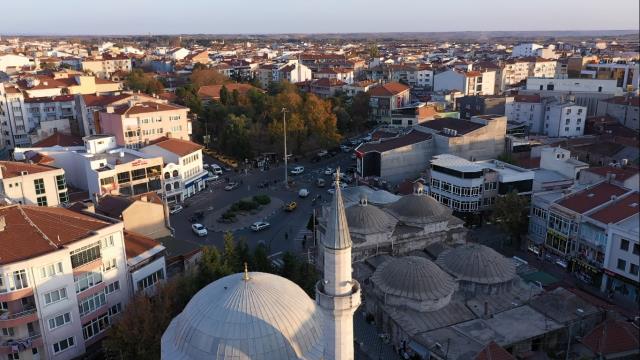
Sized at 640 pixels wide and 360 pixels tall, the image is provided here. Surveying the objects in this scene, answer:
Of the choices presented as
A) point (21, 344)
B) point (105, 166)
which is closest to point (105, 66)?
point (105, 166)

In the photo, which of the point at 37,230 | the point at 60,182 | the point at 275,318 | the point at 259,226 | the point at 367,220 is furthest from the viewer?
the point at 259,226

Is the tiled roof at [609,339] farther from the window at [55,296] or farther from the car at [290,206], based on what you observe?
the car at [290,206]

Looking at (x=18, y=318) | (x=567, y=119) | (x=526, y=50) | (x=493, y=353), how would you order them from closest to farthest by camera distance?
(x=493, y=353) → (x=18, y=318) → (x=567, y=119) → (x=526, y=50)

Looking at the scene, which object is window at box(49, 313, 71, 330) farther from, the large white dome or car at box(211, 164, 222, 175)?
car at box(211, 164, 222, 175)

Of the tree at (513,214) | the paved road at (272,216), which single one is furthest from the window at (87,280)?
the tree at (513,214)

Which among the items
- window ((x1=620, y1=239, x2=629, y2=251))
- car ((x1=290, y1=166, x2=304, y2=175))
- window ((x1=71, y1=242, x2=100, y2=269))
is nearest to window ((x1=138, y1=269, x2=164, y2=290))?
window ((x1=71, y1=242, x2=100, y2=269))

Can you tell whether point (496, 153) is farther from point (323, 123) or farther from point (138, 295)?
point (138, 295)

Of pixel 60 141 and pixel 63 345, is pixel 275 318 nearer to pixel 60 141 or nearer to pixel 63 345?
pixel 63 345
